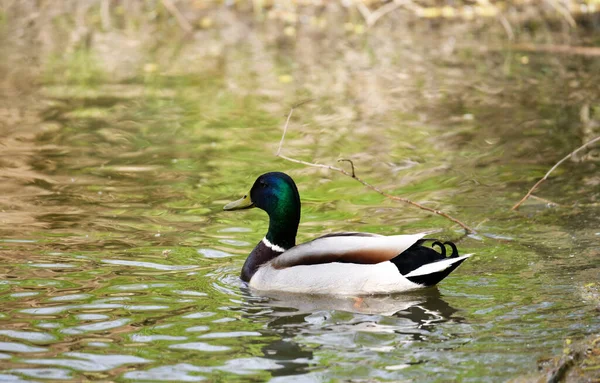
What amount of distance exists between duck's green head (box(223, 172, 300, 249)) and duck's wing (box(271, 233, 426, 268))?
49cm

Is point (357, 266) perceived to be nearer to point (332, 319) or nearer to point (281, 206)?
point (332, 319)

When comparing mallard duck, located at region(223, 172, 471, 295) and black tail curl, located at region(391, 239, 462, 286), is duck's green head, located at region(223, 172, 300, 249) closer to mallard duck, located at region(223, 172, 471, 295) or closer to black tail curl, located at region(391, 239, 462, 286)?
mallard duck, located at region(223, 172, 471, 295)

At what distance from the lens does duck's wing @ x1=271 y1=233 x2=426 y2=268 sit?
687 cm

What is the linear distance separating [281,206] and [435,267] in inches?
52.5

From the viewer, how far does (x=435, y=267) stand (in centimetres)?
682

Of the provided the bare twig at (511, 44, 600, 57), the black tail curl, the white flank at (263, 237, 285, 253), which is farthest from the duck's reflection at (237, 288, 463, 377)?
the bare twig at (511, 44, 600, 57)

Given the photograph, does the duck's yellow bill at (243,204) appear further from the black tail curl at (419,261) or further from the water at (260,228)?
the black tail curl at (419,261)

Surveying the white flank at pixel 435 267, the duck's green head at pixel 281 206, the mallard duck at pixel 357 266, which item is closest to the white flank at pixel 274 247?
the duck's green head at pixel 281 206

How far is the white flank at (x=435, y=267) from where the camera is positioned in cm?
676

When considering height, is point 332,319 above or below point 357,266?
below

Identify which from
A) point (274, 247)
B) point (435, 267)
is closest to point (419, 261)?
point (435, 267)

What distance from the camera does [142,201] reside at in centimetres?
949

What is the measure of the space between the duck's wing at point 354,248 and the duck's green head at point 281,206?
494mm

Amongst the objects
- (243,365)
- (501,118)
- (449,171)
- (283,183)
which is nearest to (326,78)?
(501,118)
